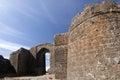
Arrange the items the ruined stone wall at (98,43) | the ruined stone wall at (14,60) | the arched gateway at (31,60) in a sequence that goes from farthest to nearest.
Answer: the ruined stone wall at (14,60), the arched gateway at (31,60), the ruined stone wall at (98,43)

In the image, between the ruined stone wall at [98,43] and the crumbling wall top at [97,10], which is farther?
the crumbling wall top at [97,10]

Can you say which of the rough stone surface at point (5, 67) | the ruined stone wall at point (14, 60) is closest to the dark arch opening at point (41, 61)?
the ruined stone wall at point (14, 60)

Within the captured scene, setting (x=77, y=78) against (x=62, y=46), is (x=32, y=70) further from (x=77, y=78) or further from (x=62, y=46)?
(x=77, y=78)

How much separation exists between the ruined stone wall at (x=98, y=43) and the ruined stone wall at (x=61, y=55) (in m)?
1.58

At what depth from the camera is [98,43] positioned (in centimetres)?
776

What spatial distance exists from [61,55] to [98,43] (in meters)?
3.38

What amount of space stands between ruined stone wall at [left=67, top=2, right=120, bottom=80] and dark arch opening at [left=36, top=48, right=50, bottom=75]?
31.4 ft

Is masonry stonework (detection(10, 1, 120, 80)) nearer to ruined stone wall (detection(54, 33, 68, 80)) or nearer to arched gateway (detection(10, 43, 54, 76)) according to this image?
ruined stone wall (detection(54, 33, 68, 80))

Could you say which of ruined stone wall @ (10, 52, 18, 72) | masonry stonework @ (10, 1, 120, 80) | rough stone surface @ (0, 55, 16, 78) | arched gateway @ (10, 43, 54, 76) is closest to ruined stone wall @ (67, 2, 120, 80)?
masonry stonework @ (10, 1, 120, 80)

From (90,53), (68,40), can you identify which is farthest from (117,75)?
(68,40)

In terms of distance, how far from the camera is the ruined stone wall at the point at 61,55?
416 inches

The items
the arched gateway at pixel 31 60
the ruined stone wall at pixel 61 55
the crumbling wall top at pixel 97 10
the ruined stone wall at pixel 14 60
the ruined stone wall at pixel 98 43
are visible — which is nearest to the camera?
the ruined stone wall at pixel 98 43

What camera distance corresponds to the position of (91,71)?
7879 mm

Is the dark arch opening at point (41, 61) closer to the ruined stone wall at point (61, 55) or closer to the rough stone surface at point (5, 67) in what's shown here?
the rough stone surface at point (5, 67)
